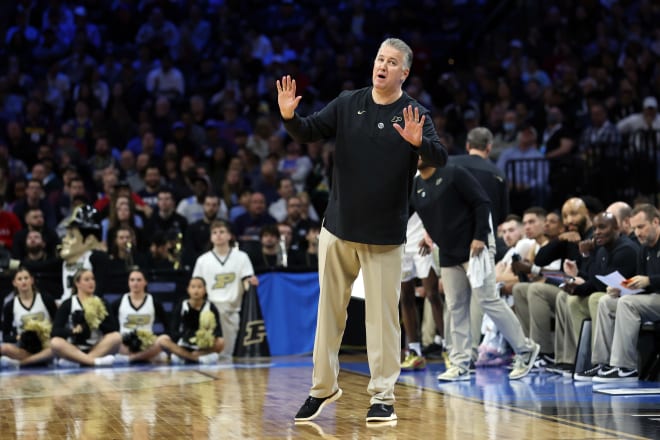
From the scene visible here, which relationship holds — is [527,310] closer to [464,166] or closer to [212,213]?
[464,166]

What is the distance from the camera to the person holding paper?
28.1 ft

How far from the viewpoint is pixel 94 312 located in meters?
11.6

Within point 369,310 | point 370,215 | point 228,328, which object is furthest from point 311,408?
point 228,328

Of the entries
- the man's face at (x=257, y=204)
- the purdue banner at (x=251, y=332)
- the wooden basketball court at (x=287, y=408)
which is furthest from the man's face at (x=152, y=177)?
the wooden basketball court at (x=287, y=408)

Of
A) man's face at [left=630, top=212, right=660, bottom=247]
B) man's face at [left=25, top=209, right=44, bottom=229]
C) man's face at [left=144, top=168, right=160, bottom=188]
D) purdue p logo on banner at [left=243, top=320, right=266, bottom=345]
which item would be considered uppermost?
man's face at [left=144, top=168, right=160, bottom=188]

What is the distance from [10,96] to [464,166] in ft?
Answer: 32.0

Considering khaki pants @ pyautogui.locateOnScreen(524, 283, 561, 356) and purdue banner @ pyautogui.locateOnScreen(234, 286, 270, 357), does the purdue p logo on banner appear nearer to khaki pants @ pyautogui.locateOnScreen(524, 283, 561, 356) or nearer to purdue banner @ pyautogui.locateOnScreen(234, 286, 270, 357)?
purdue banner @ pyautogui.locateOnScreen(234, 286, 270, 357)

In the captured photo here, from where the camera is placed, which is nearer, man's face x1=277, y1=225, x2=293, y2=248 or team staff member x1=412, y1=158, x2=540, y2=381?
team staff member x1=412, y1=158, x2=540, y2=381

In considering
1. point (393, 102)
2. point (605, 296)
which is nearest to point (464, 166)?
point (605, 296)

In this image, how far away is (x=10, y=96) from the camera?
17.1m

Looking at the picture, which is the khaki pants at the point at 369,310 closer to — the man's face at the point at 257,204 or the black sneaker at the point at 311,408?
the black sneaker at the point at 311,408

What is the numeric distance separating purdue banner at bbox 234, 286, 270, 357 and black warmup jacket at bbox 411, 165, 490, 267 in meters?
3.77

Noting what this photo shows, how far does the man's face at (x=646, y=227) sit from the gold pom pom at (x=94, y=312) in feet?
18.2

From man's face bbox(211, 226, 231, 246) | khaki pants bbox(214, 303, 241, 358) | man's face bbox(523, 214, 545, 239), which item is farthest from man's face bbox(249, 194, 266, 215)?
man's face bbox(523, 214, 545, 239)
